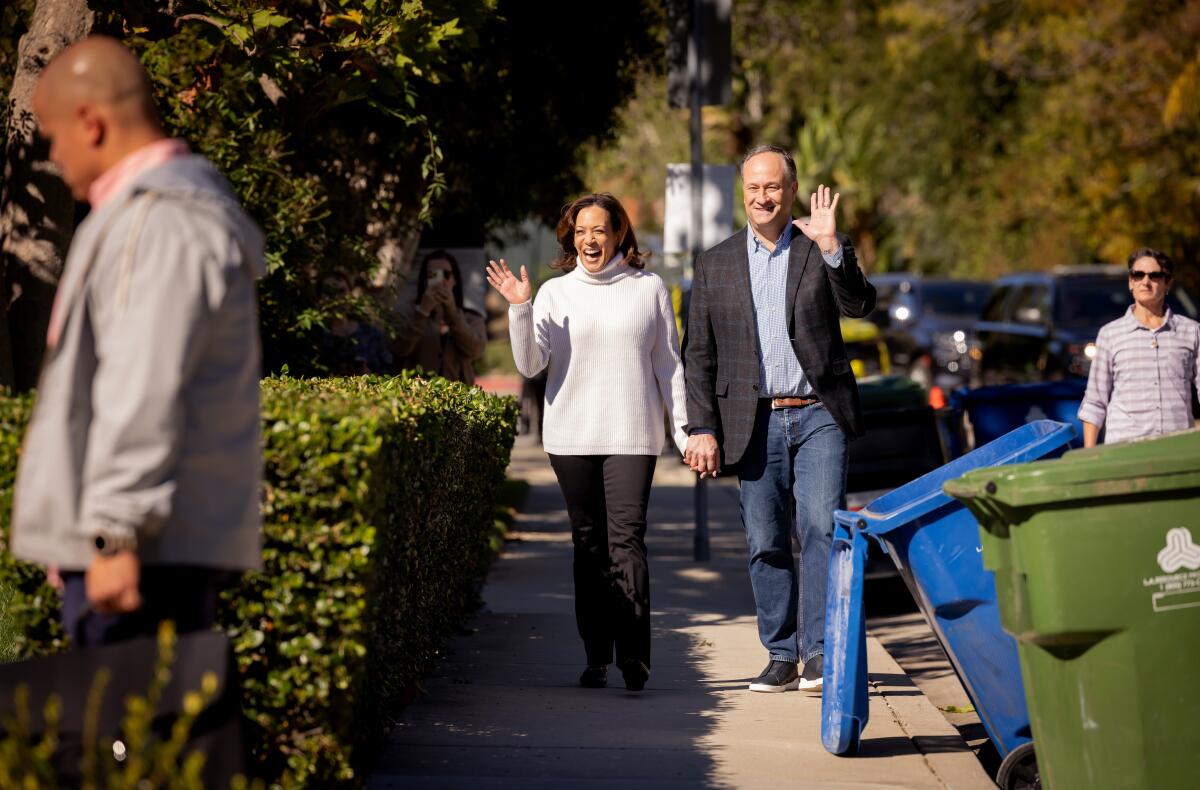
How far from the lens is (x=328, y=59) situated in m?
8.76

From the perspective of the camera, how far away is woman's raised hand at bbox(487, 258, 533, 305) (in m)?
6.56

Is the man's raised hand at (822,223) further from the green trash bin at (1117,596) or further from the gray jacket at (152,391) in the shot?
the gray jacket at (152,391)

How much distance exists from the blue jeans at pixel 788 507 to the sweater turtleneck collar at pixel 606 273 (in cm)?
76

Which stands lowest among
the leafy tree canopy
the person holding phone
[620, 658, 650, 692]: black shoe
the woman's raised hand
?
[620, 658, 650, 692]: black shoe

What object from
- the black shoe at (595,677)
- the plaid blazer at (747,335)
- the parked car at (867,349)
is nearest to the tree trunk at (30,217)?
the black shoe at (595,677)

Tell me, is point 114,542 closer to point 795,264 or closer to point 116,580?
point 116,580

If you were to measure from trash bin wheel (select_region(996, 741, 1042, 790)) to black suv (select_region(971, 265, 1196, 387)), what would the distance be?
1318cm

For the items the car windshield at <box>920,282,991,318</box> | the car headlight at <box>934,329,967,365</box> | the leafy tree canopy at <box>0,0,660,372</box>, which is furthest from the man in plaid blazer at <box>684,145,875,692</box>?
the car windshield at <box>920,282,991,318</box>

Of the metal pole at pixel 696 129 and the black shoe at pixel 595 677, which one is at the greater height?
the metal pole at pixel 696 129

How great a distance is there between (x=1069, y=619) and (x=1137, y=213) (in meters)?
25.6

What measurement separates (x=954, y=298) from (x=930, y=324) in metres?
1.53

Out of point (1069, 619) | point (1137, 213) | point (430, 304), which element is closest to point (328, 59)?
point (430, 304)

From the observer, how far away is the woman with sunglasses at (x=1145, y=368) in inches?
352

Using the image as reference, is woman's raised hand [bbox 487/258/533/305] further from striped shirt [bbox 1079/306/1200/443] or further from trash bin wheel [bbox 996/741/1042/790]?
striped shirt [bbox 1079/306/1200/443]
